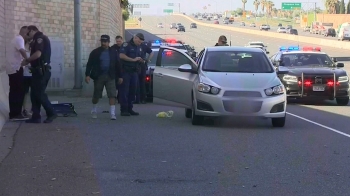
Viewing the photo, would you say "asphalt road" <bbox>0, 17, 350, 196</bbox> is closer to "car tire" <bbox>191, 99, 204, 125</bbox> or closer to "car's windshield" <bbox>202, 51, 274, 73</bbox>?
"car tire" <bbox>191, 99, 204, 125</bbox>

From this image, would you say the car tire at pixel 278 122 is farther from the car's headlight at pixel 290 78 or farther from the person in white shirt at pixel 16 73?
the car's headlight at pixel 290 78

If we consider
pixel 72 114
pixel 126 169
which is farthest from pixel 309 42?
pixel 126 169

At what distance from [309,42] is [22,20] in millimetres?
64330

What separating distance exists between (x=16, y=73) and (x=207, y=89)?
388 cm

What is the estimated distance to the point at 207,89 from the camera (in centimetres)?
1290

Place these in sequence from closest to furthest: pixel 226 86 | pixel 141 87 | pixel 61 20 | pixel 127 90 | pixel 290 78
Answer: pixel 226 86, pixel 127 90, pixel 141 87, pixel 290 78, pixel 61 20

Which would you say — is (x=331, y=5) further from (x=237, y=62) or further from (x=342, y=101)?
(x=237, y=62)

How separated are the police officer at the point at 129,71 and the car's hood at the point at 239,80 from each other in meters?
2.06

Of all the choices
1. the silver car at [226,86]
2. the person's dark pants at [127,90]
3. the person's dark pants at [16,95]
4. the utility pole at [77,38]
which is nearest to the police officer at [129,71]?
the person's dark pants at [127,90]

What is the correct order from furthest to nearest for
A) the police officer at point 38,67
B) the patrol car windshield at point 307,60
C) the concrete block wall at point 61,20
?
1. the patrol car windshield at point 307,60
2. the concrete block wall at point 61,20
3. the police officer at point 38,67

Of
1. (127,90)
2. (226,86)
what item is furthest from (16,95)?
(226,86)

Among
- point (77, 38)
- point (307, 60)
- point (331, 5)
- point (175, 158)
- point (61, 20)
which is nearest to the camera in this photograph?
point (175, 158)

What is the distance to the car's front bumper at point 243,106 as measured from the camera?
12641 millimetres

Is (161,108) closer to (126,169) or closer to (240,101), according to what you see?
(240,101)
